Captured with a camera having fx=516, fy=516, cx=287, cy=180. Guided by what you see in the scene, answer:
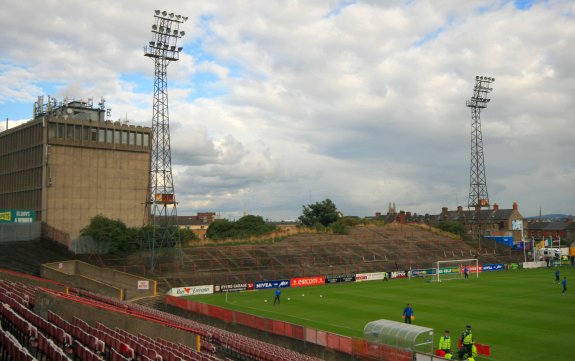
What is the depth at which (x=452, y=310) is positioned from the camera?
138 ft

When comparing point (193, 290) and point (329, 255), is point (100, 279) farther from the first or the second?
point (329, 255)

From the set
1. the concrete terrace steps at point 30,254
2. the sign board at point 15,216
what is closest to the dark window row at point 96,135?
the sign board at point 15,216

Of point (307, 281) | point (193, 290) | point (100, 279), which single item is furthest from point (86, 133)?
point (307, 281)

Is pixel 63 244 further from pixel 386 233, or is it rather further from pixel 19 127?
pixel 386 233

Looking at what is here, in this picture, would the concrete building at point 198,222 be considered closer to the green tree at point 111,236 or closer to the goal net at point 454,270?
the green tree at point 111,236

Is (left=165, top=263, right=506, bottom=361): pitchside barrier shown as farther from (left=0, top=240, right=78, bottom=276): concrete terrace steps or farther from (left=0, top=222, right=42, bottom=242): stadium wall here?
(left=0, top=222, right=42, bottom=242): stadium wall

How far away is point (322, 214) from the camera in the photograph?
11756 cm

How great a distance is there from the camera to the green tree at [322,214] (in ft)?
385

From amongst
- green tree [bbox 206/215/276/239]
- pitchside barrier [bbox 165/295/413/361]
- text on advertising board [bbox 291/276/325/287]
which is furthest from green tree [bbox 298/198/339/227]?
pitchside barrier [bbox 165/295/413/361]

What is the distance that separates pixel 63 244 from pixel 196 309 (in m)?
30.7

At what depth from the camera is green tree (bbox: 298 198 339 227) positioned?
11731cm

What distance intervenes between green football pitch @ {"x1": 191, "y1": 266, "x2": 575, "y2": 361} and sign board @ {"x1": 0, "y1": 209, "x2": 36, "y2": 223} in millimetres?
26984

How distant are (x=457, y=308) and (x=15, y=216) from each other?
51.9 metres

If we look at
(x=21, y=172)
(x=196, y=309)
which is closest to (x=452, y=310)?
(x=196, y=309)
